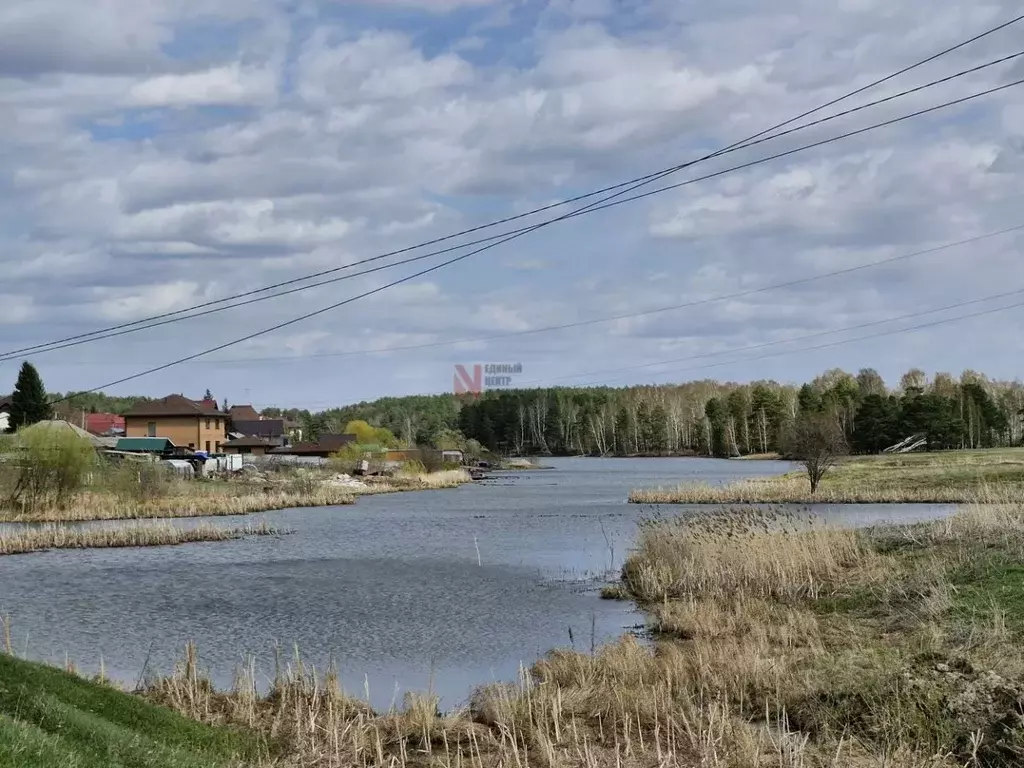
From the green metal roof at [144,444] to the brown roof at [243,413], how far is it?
58.7 metres

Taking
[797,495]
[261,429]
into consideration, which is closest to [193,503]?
[797,495]

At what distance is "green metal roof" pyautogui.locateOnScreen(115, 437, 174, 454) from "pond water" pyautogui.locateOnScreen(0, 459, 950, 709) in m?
56.1

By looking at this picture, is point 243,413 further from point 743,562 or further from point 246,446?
point 743,562

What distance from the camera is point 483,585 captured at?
102ft

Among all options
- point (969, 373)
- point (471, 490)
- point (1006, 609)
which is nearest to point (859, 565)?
point (1006, 609)

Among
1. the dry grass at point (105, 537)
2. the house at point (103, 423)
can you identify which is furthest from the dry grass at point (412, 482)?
the house at point (103, 423)

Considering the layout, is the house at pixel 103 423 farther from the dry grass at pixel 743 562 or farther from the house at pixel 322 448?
the dry grass at pixel 743 562

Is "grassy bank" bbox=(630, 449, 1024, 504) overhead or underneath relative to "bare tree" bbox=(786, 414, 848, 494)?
underneath

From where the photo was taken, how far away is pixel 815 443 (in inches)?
2351

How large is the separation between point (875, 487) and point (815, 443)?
6.68 m

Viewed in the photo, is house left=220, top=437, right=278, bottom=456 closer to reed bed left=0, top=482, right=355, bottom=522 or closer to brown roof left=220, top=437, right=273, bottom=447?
brown roof left=220, top=437, right=273, bottom=447

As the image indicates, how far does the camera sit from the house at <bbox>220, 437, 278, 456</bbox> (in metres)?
133

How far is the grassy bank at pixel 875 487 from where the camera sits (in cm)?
5688

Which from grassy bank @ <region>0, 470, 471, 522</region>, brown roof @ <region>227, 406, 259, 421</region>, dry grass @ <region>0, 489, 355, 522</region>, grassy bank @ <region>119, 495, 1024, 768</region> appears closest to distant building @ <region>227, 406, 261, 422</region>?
brown roof @ <region>227, 406, 259, 421</region>
